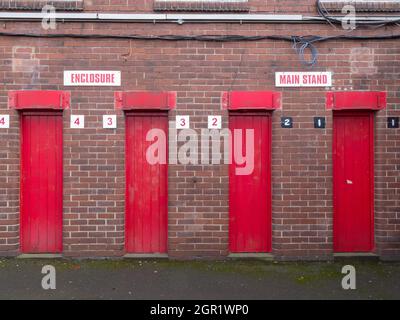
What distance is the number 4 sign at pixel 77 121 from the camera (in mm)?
8336

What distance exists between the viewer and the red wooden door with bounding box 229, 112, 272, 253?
8570mm

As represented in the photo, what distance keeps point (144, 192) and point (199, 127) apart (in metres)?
1.41

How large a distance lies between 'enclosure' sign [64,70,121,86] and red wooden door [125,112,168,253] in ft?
2.11

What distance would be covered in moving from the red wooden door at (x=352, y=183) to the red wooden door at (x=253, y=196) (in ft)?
3.76

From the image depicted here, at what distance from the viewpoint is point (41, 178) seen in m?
8.52

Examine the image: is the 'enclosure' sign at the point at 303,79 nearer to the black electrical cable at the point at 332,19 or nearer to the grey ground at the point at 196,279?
the black electrical cable at the point at 332,19

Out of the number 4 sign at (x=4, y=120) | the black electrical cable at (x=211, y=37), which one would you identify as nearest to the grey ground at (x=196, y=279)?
the number 4 sign at (x=4, y=120)

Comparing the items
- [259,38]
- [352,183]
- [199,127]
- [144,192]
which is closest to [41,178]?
[144,192]

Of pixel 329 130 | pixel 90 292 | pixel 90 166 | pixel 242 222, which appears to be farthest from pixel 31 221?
pixel 329 130

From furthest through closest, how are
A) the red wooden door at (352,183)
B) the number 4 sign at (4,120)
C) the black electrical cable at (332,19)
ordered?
1. the red wooden door at (352,183)
2. the black electrical cable at (332,19)
3. the number 4 sign at (4,120)

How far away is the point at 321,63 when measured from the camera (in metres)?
8.44

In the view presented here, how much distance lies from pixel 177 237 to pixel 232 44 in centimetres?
326

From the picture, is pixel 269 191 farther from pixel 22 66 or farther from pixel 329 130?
pixel 22 66

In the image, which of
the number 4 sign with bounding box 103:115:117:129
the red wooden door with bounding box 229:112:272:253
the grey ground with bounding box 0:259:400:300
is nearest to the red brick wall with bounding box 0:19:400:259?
the number 4 sign with bounding box 103:115:117:129
